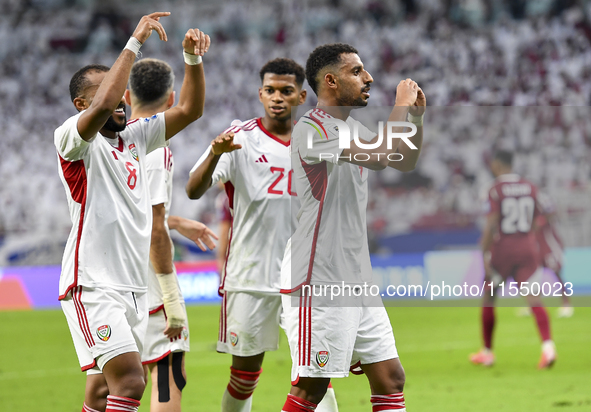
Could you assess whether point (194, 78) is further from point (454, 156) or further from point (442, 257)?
point (454, 156)

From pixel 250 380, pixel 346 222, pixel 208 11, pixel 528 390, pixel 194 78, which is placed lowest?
pixel 528 390

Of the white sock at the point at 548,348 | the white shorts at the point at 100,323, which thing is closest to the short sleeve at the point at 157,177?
the white shorts at the point at 100,323

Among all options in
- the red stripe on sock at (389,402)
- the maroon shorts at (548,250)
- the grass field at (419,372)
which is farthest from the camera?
the maroon shorts at (548,250)

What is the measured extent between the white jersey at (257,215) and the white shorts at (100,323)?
136cm

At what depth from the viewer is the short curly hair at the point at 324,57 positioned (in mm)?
4016

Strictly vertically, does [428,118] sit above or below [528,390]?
above

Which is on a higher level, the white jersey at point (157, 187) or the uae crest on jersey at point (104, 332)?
the white jersey at point (157, 187)

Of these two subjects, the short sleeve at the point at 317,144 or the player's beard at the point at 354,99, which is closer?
the short sleeve at the point at 317,144

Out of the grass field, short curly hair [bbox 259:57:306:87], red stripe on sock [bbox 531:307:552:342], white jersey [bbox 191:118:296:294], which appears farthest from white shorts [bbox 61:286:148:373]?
red stripe on sock [bbox 531:307:552:342]

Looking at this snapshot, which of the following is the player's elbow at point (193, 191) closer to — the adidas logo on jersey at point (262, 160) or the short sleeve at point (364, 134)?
the adidas logo on jersey at point (262, 160)

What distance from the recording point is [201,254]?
1648 cm

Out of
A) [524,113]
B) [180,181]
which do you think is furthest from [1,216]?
[524,113]

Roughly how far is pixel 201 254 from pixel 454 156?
21.2 ft

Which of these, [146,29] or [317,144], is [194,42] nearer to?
[146,29]
